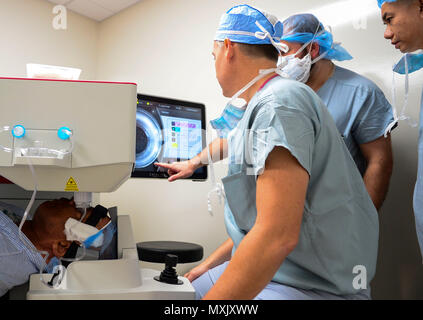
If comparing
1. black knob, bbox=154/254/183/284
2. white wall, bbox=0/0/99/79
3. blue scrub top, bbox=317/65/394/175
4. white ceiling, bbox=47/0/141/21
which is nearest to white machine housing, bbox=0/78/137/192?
black knob, bbox=154/254/183/284

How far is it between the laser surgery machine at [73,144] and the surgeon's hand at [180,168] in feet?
2.62

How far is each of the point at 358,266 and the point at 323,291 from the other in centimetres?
12

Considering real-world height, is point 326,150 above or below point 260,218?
above

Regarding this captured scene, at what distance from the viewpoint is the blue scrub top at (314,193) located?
0.94 metres

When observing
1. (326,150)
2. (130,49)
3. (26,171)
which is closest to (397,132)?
(326,150)

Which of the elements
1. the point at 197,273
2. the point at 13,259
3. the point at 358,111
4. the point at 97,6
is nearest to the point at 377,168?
the point at 358,111

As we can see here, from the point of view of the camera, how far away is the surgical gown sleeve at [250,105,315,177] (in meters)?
0.88

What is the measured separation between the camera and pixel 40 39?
3.20 metres

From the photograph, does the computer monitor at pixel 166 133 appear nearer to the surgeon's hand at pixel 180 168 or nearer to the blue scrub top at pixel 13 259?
the surgeon's hand at pixel 180 168

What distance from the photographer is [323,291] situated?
100 centimetres

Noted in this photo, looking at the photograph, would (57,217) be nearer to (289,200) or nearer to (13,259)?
(13,259)

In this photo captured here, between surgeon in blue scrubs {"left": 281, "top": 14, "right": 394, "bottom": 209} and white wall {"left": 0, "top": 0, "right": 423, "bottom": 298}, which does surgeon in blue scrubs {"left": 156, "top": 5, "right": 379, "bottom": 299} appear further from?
white wall {"left": 0, "top": 0, "right": 423, "bottom": 298}

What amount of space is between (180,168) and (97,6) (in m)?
2.29
